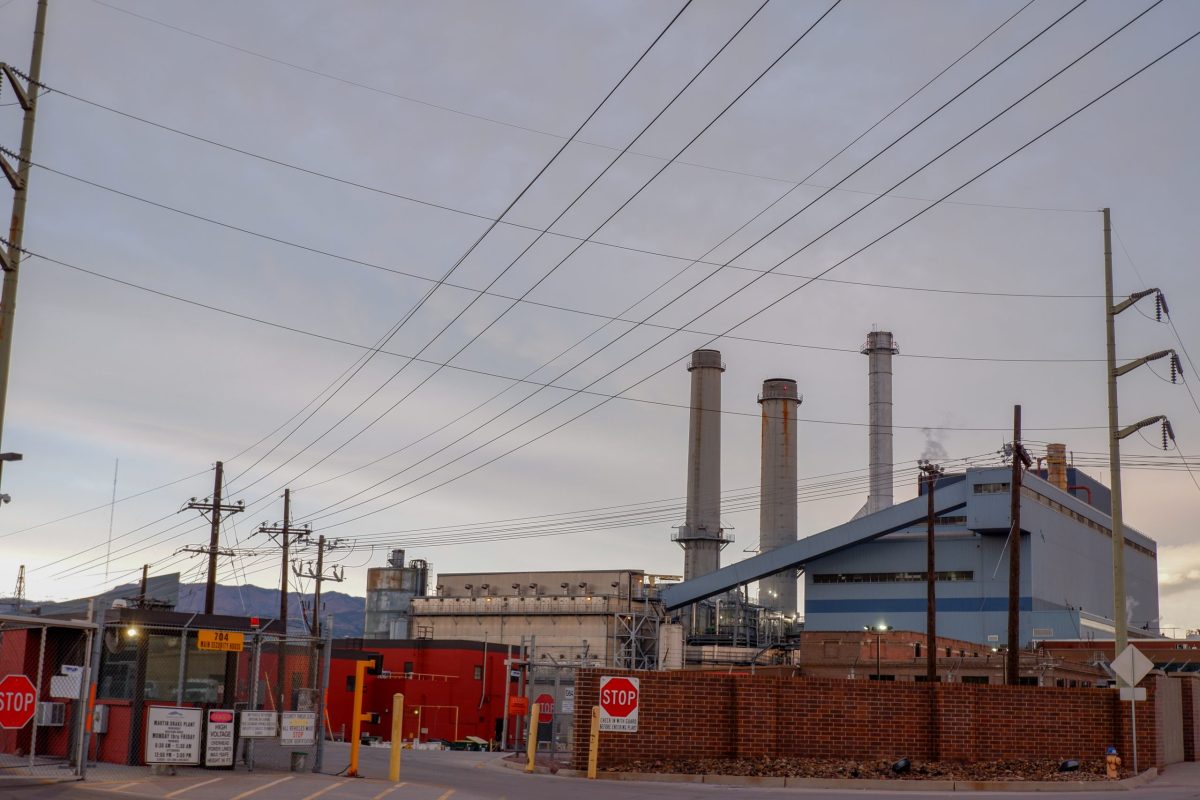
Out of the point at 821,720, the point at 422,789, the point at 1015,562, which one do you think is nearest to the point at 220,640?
the point at 422,789

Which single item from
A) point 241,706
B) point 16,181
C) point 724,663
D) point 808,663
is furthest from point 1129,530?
point 16,181

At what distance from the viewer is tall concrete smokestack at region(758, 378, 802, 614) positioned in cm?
8881

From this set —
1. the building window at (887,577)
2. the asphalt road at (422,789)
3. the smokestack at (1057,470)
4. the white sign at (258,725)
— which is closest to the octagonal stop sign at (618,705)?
the asphalt road at (422,789)

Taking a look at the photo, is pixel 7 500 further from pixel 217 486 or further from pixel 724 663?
pixel 724 663

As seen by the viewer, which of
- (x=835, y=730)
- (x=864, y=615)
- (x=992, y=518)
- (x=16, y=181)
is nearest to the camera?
(x=16, y=181)

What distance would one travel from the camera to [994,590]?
80.2 metres

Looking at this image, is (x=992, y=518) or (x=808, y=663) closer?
(x=808, y=663)

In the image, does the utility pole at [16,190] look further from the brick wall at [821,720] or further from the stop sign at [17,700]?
the brick wall at [821,720]

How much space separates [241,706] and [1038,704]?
18.0m

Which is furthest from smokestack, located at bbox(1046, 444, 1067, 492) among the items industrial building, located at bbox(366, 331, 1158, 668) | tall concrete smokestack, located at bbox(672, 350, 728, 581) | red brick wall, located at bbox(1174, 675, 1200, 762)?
red brick wall, located at bbox(1174, 675, 1200, 762)

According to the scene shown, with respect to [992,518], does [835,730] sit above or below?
below

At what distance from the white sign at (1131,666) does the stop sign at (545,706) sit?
14.0m

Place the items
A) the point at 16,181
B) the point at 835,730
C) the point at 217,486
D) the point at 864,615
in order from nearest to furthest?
the point at 16,181, the point at 835,730, the point at 217,486, the point at 864,615

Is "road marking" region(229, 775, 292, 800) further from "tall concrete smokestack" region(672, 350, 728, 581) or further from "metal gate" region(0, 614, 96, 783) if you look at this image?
"tall concrete smokestack" region(672, 350, 728, 581)
